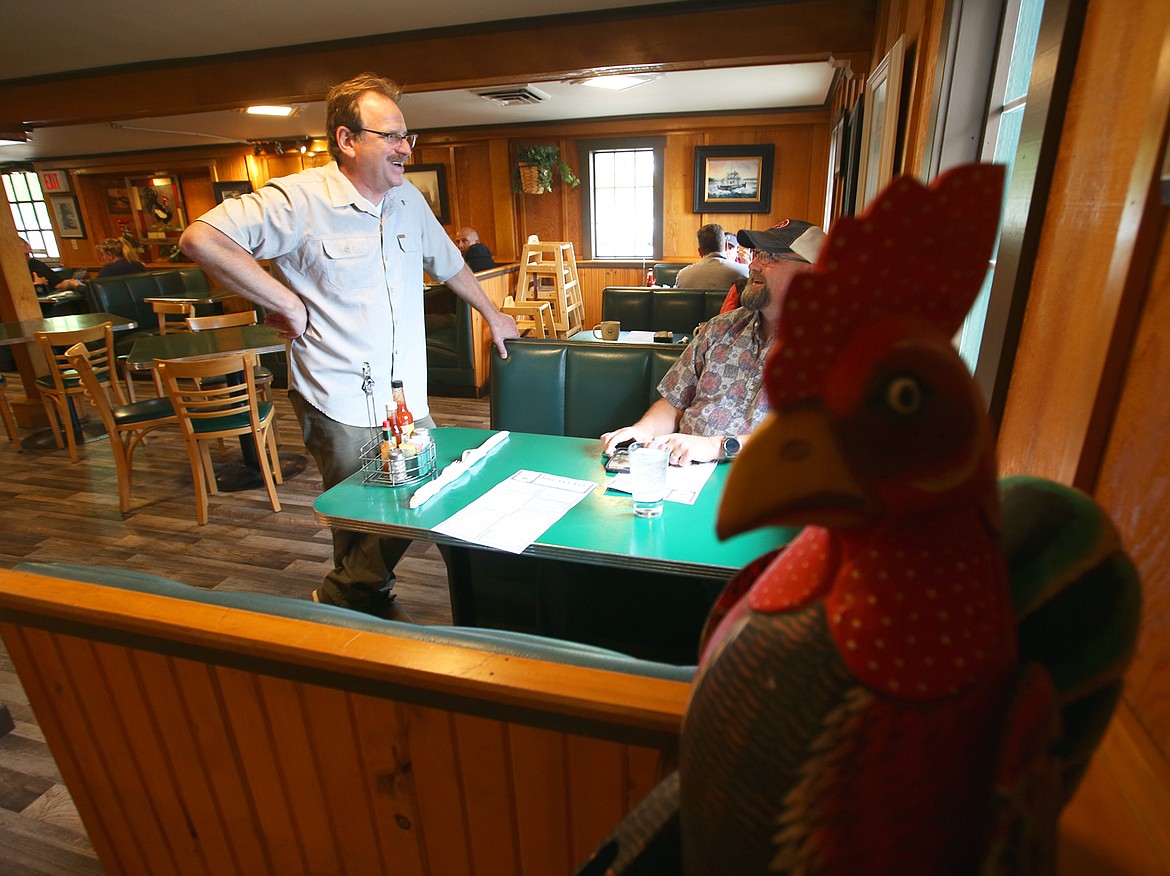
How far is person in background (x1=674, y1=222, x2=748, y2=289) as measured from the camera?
4.50 metres

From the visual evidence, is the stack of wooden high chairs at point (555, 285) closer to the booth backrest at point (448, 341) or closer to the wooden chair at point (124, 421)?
the booth backrest at point (448, 341)

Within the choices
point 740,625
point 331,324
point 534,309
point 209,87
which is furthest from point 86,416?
point 740,625

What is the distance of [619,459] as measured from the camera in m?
1.60

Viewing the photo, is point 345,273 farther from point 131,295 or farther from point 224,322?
point 131,295

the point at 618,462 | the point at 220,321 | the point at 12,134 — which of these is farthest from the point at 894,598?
the point at 12,134

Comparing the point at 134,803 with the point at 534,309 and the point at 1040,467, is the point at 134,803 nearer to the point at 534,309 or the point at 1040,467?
the point at 1040,467

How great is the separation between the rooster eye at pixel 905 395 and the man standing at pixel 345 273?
164 centimetres

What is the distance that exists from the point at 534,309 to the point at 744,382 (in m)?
3.62

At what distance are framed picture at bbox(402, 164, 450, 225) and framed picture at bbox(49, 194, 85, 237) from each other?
640cm

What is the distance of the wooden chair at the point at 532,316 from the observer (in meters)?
5.16

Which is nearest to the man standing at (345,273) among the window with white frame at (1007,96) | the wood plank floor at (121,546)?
the wood plank floor at (121,546)

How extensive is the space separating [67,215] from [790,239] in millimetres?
13000

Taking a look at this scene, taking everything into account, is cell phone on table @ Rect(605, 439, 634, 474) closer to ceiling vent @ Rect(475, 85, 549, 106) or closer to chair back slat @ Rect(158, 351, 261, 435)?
chair back slat @ Rect(158, 351, 261, 435)

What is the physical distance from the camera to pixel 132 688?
3.32ft
